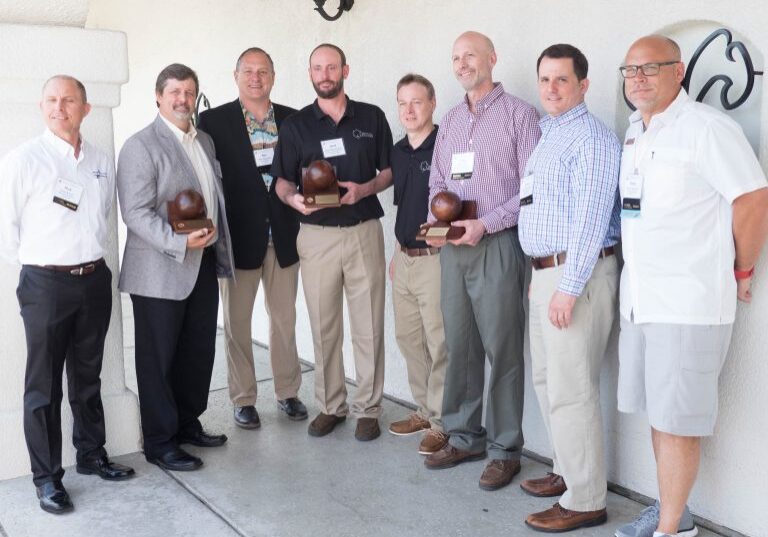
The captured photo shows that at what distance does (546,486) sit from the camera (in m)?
3.40

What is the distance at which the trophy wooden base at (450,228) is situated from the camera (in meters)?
3.35

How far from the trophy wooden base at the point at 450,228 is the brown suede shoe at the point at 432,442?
1053mm

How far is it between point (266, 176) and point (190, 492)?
166 centimetres

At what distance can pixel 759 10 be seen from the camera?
9.18 ft

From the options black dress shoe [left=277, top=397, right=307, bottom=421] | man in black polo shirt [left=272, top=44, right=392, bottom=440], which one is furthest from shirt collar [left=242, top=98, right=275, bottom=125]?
black dress shoe [left=277, top=397, right=307, bottom=421]

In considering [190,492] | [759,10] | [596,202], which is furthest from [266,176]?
[759,10]

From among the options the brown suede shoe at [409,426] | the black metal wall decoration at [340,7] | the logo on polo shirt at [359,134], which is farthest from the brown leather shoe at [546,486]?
the black metal wall decoration at [340,7]

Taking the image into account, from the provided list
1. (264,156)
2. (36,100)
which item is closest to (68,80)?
(36,100)

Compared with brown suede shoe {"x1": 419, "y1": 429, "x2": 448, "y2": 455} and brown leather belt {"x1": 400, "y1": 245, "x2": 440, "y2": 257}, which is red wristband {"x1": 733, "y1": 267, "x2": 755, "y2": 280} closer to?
brown leather belt {"x1": 400, "y1": 245, "x2": 440, "y2": 257}

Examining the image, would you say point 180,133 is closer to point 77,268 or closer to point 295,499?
point 77,268

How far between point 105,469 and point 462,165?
209 cm

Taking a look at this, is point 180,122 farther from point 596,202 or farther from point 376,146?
point 596,202

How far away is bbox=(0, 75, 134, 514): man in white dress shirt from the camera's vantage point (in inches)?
129

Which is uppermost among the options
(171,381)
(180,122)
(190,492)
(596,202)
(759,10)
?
(759,10)
